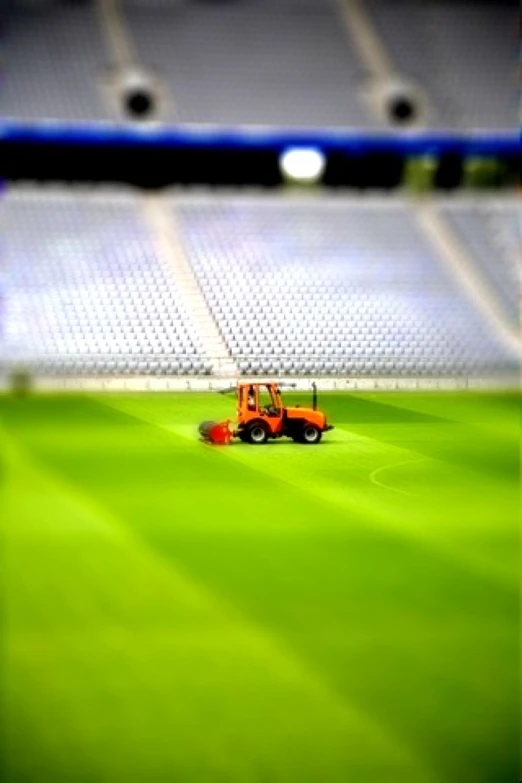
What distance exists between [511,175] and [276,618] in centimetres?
2288

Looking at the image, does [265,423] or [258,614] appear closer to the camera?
[258,614]

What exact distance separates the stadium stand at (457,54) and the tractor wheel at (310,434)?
14.8 meters

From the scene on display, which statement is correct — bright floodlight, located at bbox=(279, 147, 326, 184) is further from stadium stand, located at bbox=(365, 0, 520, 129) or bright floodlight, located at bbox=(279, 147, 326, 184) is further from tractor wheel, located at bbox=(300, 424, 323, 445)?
tractor wheel, located at bbox=(300, 424, 323, 445)

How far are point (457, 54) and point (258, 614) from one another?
77.0 feet

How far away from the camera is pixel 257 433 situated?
1294 centimetres

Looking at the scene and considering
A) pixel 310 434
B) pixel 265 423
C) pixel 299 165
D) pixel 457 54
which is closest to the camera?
pixel 265 423

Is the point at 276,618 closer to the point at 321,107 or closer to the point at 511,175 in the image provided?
the point at 321,107

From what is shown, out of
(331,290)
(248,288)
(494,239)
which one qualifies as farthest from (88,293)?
(494,239)

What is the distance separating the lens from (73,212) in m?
24.2

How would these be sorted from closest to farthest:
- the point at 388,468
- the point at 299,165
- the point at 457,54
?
the point at 388,468, the point at 299,165, the point at 457,54

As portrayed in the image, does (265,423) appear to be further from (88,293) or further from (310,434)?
(88,293)

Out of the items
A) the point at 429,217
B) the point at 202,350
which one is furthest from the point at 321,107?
the point at 202,350

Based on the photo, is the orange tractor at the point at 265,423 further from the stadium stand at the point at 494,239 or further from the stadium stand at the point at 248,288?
the stadium stand at the point at 494,239

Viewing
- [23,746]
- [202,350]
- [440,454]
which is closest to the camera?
[23,746]
